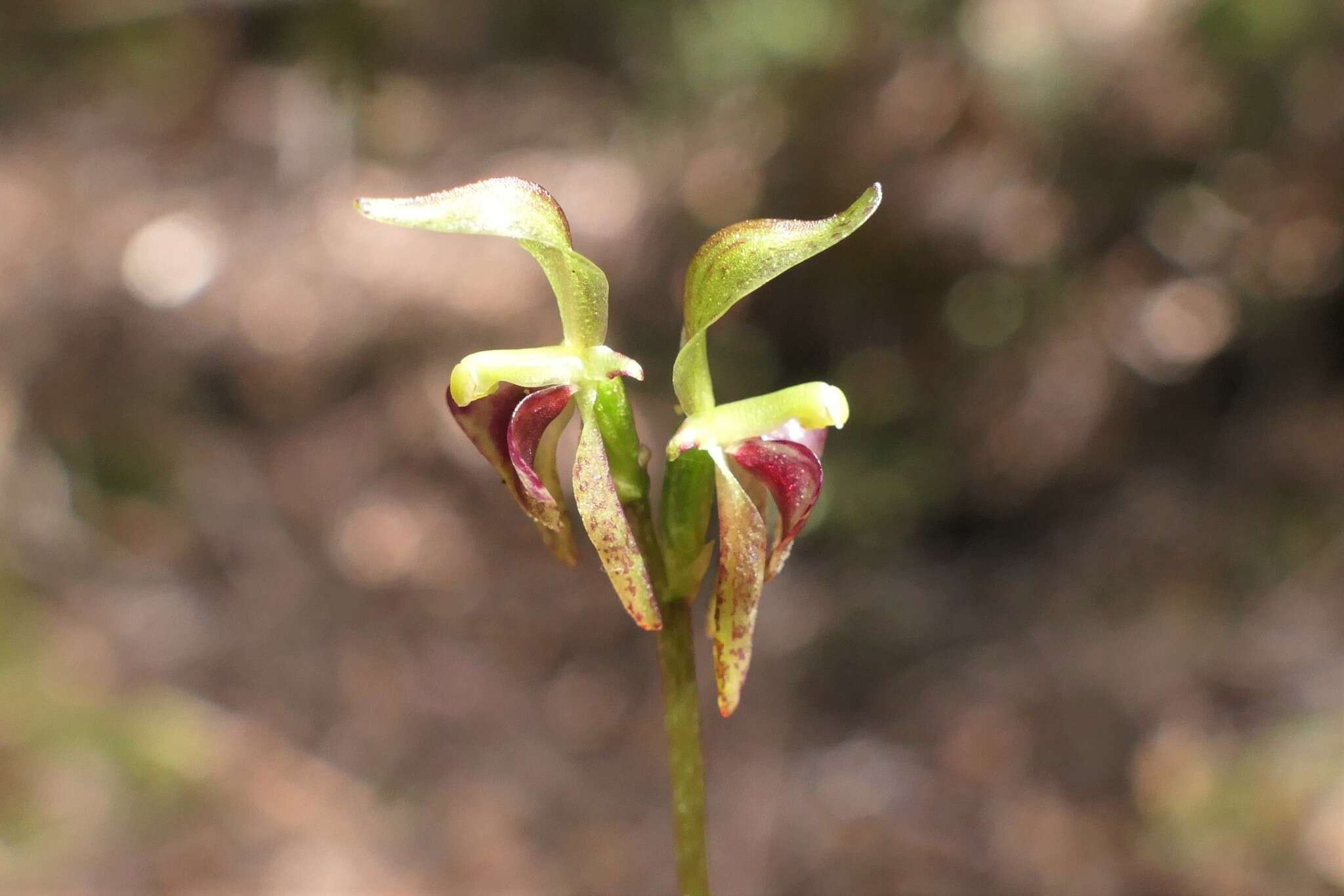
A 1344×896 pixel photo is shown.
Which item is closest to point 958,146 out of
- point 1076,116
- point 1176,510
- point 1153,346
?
point 1076,116

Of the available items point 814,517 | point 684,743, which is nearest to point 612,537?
point 684,743

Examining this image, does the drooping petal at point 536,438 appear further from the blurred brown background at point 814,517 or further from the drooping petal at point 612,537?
the blurred brown background at point 814,517

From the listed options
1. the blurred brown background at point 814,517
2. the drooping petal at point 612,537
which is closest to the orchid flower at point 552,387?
the drooping petal at point 612,537

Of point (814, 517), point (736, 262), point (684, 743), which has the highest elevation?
point (736, 262)

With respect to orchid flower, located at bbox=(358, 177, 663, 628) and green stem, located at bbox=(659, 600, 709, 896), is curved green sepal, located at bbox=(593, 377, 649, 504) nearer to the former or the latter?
orchid flower, located at bbox=(358, 177, 663, 628)

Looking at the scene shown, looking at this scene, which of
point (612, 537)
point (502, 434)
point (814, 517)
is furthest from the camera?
point (814, 517)

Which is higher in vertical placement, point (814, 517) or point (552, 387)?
point (552, 387)

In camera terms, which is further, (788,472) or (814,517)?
(814,517)

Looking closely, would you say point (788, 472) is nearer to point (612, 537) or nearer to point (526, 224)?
point (612, 537)

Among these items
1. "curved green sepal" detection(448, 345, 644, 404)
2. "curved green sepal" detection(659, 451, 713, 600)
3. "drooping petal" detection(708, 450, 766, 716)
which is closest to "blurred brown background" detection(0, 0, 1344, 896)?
"drooping petal" detection(708, 450, 766, 716)
